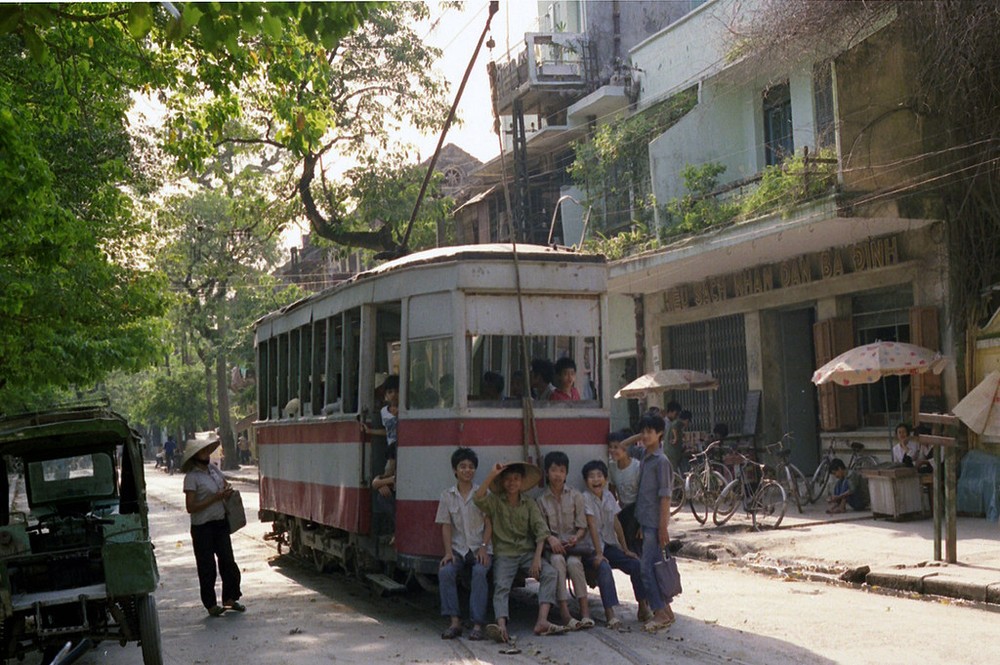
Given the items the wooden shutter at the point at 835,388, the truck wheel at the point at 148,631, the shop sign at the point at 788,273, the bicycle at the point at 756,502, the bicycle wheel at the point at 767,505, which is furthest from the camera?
the wooden shutter at the point at 835,388

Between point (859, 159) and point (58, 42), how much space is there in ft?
35.3

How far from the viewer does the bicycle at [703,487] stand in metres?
16.9

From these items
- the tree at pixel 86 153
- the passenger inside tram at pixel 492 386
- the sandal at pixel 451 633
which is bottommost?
the sandal at pixel 451 633

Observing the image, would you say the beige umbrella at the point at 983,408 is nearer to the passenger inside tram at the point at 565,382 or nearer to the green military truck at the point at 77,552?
the passenger inside tram at the point at 565,382

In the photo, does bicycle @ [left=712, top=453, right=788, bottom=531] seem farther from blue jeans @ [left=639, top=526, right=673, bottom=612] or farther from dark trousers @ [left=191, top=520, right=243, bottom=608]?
dark trousers @ [left=191, top=520, right=243, bottom=608]

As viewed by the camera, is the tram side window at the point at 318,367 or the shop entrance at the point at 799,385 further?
the shop entrance at the point at 799,385

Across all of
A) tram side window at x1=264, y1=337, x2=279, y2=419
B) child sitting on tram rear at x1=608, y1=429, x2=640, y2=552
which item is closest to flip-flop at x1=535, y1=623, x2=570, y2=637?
child sitting on tram rear at x1=608, y1=429, x2=640, y2=552

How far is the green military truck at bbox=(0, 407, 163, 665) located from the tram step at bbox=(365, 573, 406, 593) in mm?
2307

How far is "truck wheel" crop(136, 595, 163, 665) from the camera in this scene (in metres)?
7.90

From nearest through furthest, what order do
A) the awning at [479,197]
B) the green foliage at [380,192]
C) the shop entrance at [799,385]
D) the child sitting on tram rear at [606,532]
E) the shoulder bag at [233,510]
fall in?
the child sitting on tram rear at [606,532] < the shoulder bag at [233,510] < the shop entrance at [799,385] < the green foliage at [380,192] < the awning at [479,197]

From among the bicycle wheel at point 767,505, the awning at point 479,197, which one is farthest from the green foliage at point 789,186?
the awning at point 479,197

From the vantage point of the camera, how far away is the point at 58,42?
33.4ft

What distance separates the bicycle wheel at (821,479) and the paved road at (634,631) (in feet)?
17.9

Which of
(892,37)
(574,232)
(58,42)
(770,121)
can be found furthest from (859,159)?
(574,232)
